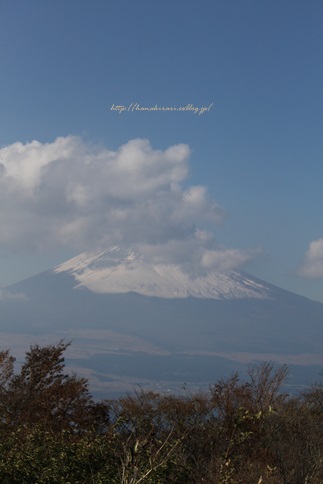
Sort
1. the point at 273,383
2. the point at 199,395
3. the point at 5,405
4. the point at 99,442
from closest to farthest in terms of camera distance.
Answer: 1. the point at 99,442
2. the point at 273,383
3. the point at 5,405
4. the point at 199,395

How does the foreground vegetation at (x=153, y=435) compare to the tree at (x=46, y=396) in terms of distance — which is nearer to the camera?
the foreground vegetation at (x=153, y=435)

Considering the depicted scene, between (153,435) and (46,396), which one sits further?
(46,396)

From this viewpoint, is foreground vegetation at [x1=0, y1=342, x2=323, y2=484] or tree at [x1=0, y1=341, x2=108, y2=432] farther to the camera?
tree at [x1=0, y1=341, x2=108, y2=432]

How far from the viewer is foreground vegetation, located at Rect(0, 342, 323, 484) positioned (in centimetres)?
1672

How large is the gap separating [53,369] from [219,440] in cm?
1349

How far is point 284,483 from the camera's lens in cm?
2012

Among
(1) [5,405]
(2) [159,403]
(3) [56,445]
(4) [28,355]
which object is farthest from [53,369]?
(3) [56,445]

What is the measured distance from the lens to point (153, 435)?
78.9ft

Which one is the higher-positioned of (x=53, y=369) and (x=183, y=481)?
(x=53, y=369)

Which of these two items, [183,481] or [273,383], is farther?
[273,383]

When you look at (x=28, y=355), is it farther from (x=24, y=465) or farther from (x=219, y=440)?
(x=24, y=465)

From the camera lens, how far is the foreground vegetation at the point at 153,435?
16719mm

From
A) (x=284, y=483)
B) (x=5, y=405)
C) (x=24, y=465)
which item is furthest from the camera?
(x=5, y=405)

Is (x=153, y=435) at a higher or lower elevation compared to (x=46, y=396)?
lower
